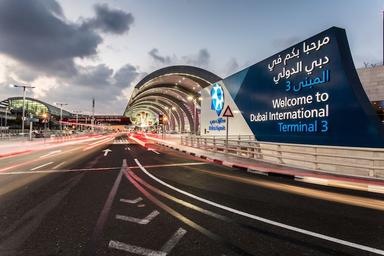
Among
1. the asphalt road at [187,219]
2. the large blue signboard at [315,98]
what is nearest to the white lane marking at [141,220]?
the asphalt road at [187,219]

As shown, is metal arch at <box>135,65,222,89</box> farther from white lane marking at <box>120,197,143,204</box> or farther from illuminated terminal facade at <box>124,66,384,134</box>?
white lane marking at <box>120,197,143,204</box>

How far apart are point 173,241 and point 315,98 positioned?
10906 mm

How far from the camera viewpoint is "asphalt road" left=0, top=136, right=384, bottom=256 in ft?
13.9

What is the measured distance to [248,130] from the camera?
64.1ft

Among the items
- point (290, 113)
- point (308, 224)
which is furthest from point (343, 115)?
point (308, 224)

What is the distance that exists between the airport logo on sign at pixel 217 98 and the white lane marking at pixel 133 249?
20.6 metres

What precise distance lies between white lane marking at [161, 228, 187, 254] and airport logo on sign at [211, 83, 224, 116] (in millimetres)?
19992

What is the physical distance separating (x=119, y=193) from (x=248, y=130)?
1307 cm

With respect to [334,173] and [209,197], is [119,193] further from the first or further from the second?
[334,173]

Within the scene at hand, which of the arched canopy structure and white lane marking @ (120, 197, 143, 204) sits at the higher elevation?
the arched canopy structure

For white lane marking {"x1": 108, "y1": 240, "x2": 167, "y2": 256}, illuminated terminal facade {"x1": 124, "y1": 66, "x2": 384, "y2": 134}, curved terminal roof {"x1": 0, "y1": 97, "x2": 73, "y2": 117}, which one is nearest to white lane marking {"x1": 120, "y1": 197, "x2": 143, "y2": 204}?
white lane marking {"x1": 108, "y1": 240, "x2": 167, "y2": 256}

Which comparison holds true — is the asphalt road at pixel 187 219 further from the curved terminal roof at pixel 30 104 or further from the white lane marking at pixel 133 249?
the curved terminal roof at pixel 30 104

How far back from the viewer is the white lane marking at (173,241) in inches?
163

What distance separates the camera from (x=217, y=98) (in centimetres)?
2556
